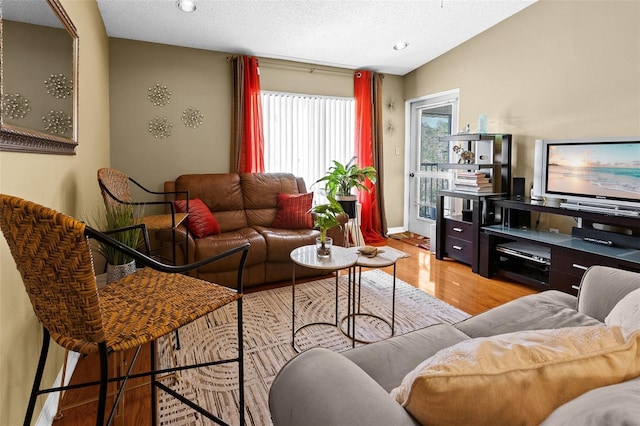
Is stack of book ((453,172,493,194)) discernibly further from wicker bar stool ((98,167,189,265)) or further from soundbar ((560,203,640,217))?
wicker bar stool ((98,167,189,265))

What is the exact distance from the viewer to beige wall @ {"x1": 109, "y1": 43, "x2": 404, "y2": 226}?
13.1 ft

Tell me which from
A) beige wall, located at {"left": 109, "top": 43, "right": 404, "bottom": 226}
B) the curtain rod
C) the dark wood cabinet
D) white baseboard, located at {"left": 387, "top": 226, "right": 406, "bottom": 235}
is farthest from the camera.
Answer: white baseboard, located at {"left": 387, "top": 226, "right": 406, "bottom": 235}

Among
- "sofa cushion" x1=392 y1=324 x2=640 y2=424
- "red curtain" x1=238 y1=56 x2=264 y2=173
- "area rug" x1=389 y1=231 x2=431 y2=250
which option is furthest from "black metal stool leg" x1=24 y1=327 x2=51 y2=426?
"area rug" x1=389 y1=231 x2=431 y2=250

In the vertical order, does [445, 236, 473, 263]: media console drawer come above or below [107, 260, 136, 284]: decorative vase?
below

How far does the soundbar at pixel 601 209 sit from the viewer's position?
2.92 metres

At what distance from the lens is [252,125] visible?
4520 mm

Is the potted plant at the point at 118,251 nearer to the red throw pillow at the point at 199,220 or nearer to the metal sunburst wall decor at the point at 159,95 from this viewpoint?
the red throw pillow at the point at 199,220

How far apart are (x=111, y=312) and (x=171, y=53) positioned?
3743mm

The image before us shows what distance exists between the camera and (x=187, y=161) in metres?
4.35

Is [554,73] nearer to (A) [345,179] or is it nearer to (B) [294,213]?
(A) [345,179]

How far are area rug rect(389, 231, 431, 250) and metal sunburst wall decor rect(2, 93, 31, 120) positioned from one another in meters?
4.38

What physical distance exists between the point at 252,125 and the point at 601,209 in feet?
11.7

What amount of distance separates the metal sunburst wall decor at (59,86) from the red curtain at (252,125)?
A: 2537 mm

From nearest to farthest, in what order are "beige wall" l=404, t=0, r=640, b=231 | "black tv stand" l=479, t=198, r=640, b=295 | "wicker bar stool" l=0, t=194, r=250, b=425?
1. "wicker bar stool" l=0, t=194, r=250, b=425
2. "black tv stand" l=479, t=198, r=640, b=295
3. "beige wall" l=404, t=0, r=640, b=231
